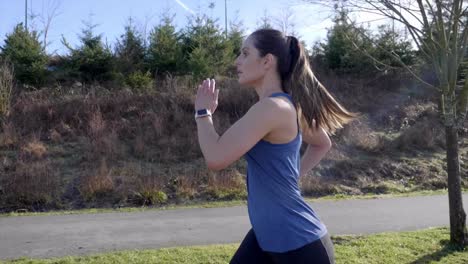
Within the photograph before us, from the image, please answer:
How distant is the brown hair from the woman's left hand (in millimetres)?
275

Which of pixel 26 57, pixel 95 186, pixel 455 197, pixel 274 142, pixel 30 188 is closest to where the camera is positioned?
pixel 274 142

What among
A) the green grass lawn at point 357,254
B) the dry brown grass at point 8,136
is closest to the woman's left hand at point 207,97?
the green grass lawn at point 357,254

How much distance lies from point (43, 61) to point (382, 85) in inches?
520

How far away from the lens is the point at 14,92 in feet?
56.6

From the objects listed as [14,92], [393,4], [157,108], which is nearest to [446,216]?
[393,4]

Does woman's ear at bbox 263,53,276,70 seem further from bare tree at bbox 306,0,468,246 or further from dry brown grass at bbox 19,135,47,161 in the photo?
dry brown grass at bbox 19,135,47,161

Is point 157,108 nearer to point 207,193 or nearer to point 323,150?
point 207,193

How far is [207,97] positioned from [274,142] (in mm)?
375

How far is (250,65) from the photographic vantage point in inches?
95.9

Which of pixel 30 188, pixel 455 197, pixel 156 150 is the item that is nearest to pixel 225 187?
pixel 156 150

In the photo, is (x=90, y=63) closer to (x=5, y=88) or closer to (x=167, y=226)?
(x=5, y=88)

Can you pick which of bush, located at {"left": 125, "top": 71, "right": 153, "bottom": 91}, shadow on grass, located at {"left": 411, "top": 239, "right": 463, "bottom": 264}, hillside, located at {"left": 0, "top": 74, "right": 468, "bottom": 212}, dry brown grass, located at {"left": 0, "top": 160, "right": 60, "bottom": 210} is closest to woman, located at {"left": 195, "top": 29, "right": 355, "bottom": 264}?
shadow on grass, located at {"left": 411, "top": 239, "right": 463, "bottom": 264}

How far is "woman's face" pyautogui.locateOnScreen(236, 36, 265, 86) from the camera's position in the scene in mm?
2430

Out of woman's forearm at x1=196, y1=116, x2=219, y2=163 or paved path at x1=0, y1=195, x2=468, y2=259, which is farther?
paved path at x1=0, y1=195, x2=468, y2=259
